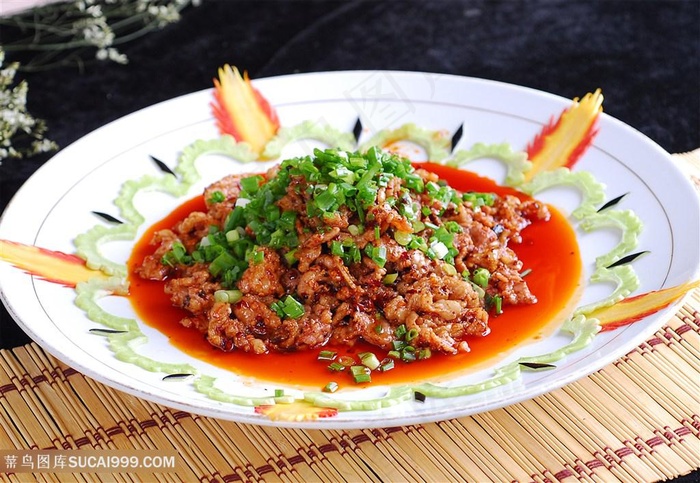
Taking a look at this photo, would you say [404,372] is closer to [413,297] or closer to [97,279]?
[413,297]

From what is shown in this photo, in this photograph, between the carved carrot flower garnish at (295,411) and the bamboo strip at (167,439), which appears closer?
the carved carrot flower garnish at (295,411)

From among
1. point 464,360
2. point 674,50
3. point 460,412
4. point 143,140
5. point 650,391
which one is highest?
point 143,140

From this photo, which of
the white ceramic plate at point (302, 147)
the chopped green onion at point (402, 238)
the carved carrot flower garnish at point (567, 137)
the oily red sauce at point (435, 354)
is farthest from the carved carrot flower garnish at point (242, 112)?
the carved carrot flower garnish at point (567, 137)

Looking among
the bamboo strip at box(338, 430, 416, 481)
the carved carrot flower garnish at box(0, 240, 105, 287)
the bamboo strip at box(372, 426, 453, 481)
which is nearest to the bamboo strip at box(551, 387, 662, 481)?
the bamboo strip at box(372, 426, 453, 481)

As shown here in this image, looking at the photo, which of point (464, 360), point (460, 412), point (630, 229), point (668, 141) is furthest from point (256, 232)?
point (668, 141)

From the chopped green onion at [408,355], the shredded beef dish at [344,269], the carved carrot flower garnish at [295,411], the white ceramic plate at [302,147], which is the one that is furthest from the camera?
the shredded beef dish at [344,269]

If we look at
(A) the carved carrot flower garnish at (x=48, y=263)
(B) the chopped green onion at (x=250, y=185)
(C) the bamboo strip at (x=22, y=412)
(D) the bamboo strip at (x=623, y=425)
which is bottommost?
(D) the bamboo strip at (x=623, y=425)

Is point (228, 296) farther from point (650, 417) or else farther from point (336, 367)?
point (650, 417)

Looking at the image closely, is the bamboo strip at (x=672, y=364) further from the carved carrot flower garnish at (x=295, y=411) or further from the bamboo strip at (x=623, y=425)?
the carved carrot flower garnish at (x=295, y=411)
